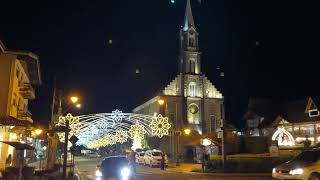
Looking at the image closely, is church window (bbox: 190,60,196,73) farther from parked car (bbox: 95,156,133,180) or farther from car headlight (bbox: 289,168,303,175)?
car headlight (bbox: 289,168,303,175)

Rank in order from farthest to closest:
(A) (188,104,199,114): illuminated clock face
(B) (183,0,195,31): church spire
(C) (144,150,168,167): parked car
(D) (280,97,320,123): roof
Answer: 1. (B) (183,0,195,31): church spire
2. (A) (188,104,199,114): illuminated clock face
3. (D) (280,97,320,123): roof
4. (C) (144,150,168,167): parked car

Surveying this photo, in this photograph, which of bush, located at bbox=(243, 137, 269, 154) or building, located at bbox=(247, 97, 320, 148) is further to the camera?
building, located at bbox=(247, 97, 320, 148)

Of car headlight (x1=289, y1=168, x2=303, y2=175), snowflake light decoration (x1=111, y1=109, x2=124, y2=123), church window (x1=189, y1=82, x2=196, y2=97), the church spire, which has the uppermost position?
the church spire

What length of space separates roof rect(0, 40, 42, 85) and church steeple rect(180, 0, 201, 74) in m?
42.5

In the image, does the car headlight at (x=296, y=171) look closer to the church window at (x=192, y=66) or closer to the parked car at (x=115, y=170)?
the parked car at (x=115, y=170)

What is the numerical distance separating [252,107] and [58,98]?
44.9 metres

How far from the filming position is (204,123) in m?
80.3

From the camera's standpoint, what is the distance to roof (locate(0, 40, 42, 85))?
31656 millimetres

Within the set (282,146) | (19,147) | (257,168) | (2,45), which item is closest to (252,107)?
(282,146)

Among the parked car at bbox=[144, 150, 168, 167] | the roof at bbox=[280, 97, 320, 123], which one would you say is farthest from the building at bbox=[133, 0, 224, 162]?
the parked car at bbox=[144, 150, 168, 167]

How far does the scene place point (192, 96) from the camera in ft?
265

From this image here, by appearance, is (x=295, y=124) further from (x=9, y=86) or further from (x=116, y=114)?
(x=9, y=86)

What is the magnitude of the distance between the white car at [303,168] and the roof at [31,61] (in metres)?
23.9

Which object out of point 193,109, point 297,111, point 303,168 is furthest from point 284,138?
point 303,168
